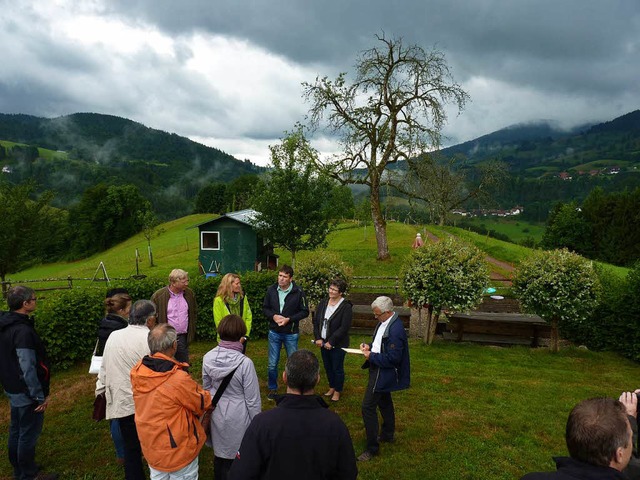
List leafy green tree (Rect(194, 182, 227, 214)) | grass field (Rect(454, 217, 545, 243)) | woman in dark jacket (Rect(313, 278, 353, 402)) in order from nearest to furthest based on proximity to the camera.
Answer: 1. woman in dark jacket (Rect(313, 278, 353, 402))
2. leafy green tree (Rect(194, 182, 227, 214))
3. grass field (Rect(454, 217, 545, 243))

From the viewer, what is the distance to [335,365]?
732 centimetres

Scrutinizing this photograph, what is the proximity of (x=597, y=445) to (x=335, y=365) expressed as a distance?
5349 millimetres

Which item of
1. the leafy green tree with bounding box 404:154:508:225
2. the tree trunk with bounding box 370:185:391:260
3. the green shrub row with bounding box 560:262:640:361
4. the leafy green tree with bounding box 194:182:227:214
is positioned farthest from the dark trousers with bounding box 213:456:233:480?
the leafy green tree with bounding box 194:182:227:214

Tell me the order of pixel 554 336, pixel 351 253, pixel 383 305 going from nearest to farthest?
pixel 383 305 → pixel 554 336 → pixel 351 253

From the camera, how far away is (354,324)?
529 inches

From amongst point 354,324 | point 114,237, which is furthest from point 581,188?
point 354,324

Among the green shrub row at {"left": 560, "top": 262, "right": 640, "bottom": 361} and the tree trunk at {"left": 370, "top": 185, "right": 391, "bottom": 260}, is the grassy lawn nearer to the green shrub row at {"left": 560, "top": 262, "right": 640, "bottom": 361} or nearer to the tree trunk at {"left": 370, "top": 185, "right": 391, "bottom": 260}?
the green shrub row at {"left": 560, "top": 262, "right": 640, "bottom": 361}

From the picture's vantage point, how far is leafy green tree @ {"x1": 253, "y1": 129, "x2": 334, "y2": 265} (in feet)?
74.3

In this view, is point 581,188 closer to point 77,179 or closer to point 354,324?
point 354,324

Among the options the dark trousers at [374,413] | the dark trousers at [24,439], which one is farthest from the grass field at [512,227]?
the dark trousers at [24,439]

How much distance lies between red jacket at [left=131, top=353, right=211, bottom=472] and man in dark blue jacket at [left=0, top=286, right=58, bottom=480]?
7.10 feet

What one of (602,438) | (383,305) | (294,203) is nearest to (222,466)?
(383,305)

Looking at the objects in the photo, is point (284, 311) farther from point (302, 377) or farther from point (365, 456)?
point (302, 377)

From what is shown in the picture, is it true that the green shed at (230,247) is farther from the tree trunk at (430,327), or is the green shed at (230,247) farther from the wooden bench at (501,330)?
the wooden bench at (501,330)
